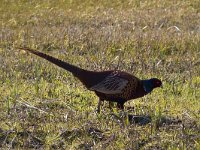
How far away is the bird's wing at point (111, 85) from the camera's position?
5.81 meters

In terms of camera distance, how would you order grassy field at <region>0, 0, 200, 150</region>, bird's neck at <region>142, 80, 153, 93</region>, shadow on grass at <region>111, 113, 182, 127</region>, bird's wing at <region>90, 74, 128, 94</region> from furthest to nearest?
bird's neck at <region>142, 80, 153, 93</region> < bird's wing at <region>90, 74, 128, 94</region> < shadow on grass at <region>111, 113, 182, 127</region> < grassy field at <region>0, 0, 200, 150</region>

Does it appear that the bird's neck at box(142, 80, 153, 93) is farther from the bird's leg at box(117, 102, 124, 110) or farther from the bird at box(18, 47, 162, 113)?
the bird's leg at box(117, 102, 124, 110)

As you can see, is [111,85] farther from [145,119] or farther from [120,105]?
[145,119]

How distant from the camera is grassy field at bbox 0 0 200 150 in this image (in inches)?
210

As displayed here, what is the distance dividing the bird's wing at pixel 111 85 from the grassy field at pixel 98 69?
0.23 m

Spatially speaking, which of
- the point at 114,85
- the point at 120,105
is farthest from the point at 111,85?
the point at 120,105

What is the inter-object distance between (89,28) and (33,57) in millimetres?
3531

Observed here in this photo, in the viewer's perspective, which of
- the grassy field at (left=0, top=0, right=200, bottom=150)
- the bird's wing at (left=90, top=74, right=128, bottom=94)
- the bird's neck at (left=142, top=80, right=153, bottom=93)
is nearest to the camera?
the grassy field at (left=0, top=0, right=200, bottom=150)

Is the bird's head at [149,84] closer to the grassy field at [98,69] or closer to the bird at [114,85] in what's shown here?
the bird at [114,85]

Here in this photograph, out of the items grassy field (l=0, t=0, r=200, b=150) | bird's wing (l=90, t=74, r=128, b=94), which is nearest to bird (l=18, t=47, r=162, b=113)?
bird's wing (l=90, t=74, r=128, b=94)

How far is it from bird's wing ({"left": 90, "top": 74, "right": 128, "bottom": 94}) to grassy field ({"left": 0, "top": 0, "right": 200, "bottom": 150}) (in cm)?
23

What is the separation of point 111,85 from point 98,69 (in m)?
2.43

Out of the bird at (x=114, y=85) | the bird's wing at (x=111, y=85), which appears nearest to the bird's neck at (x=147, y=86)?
the bird at (x=114, y=85)

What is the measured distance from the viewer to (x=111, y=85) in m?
5.82
